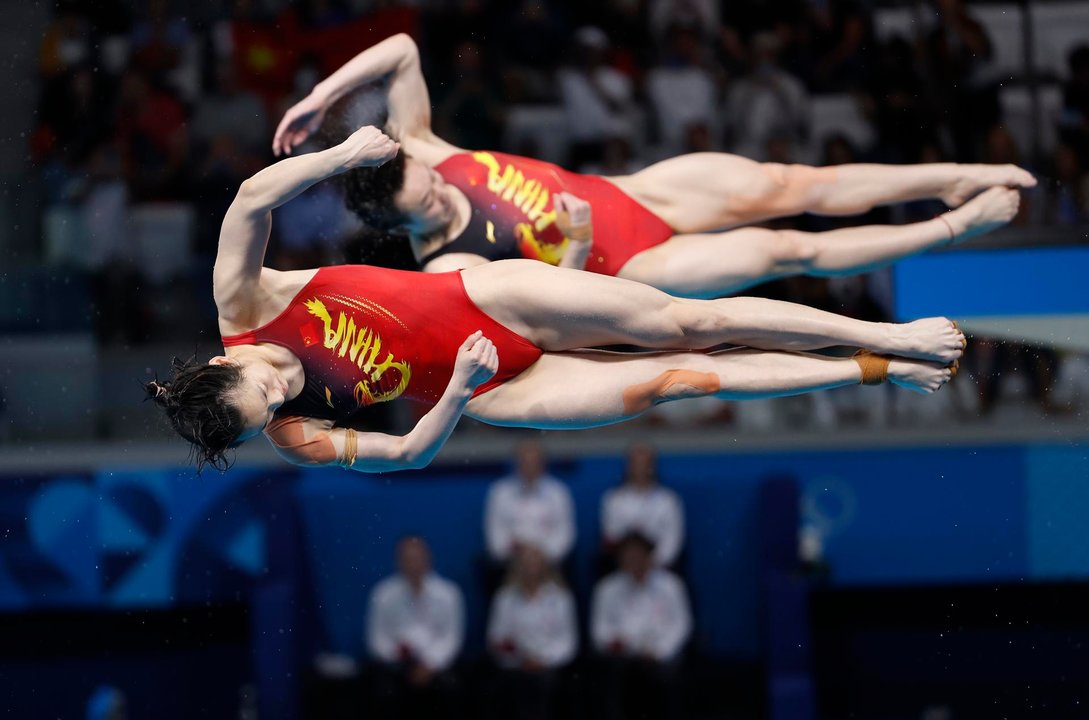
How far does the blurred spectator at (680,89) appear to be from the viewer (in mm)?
7867

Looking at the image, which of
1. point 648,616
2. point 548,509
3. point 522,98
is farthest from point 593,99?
point 648,616

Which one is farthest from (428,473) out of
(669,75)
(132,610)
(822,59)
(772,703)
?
(822,59)

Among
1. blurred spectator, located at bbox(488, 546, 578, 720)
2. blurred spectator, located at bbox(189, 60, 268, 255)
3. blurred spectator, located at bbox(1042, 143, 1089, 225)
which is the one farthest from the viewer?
blurred spectator, located at bbox(189, 60, 268, 255)

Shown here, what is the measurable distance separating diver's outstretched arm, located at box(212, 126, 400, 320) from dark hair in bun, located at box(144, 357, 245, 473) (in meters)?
0.26

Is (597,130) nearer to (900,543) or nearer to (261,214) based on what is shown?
(900,543)

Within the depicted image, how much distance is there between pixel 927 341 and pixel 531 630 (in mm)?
3571

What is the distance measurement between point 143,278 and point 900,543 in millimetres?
4446

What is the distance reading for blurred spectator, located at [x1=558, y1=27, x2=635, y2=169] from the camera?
25.5 feet

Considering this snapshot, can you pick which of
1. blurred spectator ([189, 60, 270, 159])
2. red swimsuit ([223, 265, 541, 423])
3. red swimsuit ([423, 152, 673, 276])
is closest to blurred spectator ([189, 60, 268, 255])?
blurred spectator ([189, 60, 270, 159])

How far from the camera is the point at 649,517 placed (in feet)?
22.8

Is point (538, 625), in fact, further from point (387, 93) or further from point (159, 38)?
point (159, 38)

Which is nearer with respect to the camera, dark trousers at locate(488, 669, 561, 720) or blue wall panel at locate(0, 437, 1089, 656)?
dark trousers at locate(488, 669, 561, 720)

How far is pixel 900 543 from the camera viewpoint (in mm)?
7184

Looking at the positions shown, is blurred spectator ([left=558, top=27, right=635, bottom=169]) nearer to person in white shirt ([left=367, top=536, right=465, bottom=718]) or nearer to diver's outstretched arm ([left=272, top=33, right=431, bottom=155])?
person in white shirt ([left=367, top=536, right=465, bottom=718])
